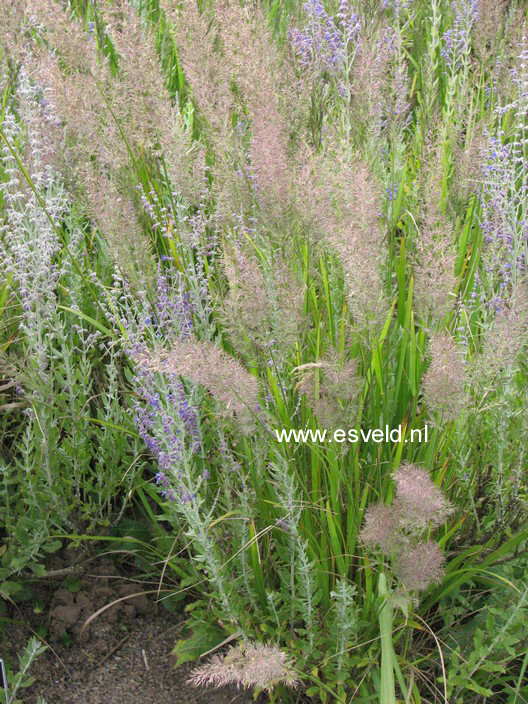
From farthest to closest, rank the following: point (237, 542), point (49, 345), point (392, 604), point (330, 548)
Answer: point (49, 345), point (237, 542), point (330, 548), point (392, 604)

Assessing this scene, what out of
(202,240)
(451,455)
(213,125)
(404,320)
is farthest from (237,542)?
(213,125)

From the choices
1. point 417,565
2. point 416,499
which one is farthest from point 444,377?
point 417,565

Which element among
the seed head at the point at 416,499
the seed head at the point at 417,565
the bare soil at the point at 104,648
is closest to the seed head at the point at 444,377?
the seed head at the point at 416,499

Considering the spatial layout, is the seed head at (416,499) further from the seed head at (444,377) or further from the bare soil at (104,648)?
the bare soil at (104,648)

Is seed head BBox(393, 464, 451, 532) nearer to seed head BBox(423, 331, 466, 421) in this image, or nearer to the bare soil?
seed head BBox(423, 331, 466, 421)

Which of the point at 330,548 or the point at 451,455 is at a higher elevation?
the point at 451,455

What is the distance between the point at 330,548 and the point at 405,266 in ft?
3.24

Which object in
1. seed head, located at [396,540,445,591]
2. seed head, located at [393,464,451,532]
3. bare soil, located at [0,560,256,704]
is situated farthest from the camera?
bare soil, located at [0,560,256,704]

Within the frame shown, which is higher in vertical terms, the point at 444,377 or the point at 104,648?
the point at 444,377

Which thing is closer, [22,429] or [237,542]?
[237,542]

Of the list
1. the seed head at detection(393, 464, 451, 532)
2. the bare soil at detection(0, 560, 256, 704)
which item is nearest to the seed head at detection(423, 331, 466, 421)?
the seed head at detection(393, 464, 451, 532)

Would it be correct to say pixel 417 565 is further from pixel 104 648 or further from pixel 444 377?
pixel 104 648

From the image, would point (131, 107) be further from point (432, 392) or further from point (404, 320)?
point (432, 392)

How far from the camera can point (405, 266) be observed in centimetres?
270
